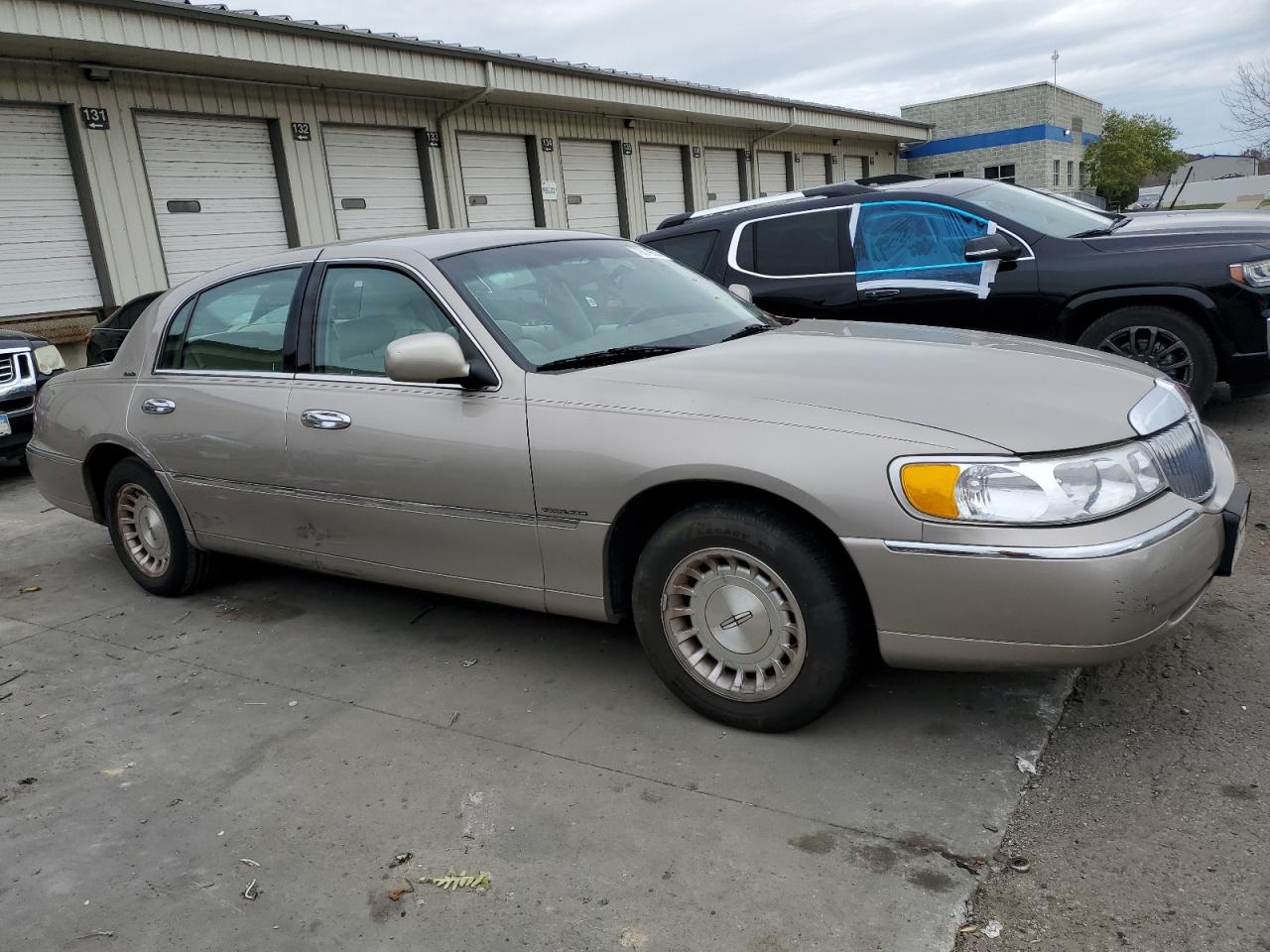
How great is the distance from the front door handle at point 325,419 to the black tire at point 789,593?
4.45 feet

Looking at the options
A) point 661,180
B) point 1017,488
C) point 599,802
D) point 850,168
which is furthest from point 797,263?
point 850,168

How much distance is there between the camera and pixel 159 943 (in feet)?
7.75

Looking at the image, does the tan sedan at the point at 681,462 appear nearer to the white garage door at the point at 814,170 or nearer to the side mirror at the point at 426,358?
the side mirror at the point at 426,358

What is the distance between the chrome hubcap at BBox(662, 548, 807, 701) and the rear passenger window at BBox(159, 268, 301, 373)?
2091 mm

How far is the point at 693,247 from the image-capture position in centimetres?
722

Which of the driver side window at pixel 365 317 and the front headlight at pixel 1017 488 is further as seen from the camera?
the driver side window at pixel 365 317

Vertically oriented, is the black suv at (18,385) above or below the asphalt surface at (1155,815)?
above

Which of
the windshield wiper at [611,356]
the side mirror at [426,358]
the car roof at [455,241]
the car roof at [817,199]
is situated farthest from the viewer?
the car roof at [817,199]

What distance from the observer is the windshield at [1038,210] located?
633cm

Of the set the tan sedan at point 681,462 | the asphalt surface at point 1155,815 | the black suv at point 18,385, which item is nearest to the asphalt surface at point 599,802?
the asphalt surface at point 1155,815

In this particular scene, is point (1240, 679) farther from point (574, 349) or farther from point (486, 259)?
point (486, 259)

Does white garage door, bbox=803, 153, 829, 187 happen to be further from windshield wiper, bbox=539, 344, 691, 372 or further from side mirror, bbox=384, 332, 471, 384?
side mirror, bbox=384, 332, 471, 384

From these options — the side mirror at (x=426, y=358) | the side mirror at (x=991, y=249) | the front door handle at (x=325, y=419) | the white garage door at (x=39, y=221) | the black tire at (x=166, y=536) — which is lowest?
the black tire at (x=166, y=536)

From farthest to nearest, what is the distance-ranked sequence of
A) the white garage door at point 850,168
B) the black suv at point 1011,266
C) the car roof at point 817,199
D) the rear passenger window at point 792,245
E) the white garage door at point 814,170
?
the white garage door at point 850,168 < the white garage door at point 814,170 < the rear passenger window at point 792,245 < the car roof at point 817,199 < the black suv at point 1011,266
